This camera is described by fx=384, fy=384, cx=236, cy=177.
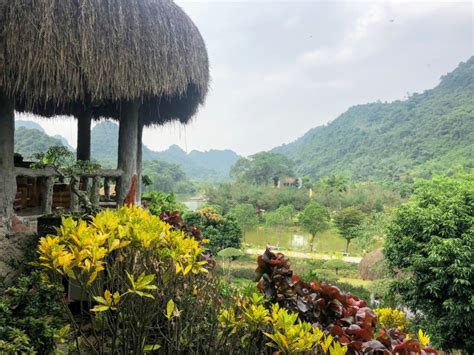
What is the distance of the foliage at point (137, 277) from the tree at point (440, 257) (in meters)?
5.07

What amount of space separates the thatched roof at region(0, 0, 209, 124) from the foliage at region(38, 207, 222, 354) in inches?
87.6

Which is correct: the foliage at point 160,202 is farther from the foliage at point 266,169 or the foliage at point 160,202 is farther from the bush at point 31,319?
the foliage at point 266,169

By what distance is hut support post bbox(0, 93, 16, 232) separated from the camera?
11.7 ft

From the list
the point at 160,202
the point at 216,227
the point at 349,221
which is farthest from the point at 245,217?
the point at 160,202

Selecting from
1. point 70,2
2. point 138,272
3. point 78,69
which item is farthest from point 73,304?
point 70,2

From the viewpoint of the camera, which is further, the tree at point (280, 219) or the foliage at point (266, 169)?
the foliage at point (266, 169)

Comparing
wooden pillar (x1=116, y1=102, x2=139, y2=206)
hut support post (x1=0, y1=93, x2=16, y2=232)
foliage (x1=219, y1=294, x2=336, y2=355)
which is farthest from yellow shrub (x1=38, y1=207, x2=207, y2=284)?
wooden pillar (x1=116, y1=102, x2=139, y2=206)

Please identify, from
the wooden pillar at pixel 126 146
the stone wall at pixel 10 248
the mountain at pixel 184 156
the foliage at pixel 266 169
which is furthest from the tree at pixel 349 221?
the foliage at pixel 266 169

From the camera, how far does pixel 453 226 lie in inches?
236

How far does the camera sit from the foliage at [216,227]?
52.0 ft

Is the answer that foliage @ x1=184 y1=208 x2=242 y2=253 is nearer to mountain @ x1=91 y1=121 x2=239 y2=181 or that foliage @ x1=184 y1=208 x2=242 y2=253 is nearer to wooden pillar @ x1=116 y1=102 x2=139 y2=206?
wooden pillar @ x1=116 y1=102 x2=139 y2=206

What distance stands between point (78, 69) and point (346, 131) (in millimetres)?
65651

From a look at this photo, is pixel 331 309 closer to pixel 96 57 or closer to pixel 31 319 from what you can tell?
pixel 31 319

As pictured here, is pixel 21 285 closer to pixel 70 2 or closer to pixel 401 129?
pixel 70 2
